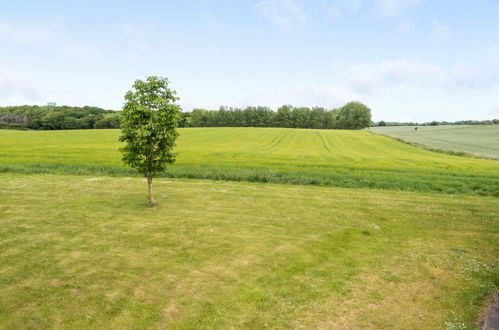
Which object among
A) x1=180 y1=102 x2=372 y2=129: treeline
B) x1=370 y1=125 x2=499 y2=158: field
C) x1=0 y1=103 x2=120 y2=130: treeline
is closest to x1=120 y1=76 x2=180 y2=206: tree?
x1=370 y1=125 x2=499 y2=158: field

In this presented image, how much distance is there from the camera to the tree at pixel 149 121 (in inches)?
571

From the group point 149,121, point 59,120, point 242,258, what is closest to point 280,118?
point 59,120

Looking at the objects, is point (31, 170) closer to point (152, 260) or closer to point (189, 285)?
point (152, 260)

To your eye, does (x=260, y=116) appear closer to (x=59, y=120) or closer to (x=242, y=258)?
(x=59, y=120)

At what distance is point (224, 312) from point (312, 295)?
7.77 ft

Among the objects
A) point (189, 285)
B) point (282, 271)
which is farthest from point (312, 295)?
point (189, 285)

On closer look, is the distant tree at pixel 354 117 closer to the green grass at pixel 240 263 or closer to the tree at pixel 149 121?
the green grass at pixel 240 263

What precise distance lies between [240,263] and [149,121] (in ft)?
27.8

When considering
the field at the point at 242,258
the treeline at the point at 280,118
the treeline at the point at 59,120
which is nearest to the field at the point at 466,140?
the field at the point at 242,258

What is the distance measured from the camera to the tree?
14.5 metres

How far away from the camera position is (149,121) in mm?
14484

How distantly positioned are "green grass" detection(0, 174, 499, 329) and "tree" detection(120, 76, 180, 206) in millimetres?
2879

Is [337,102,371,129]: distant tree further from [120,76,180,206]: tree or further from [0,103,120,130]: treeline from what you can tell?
[120,76,180,206]: tree

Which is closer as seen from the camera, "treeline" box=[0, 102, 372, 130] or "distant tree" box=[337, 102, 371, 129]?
"treeline" box=[0, 102, 372, 130]
